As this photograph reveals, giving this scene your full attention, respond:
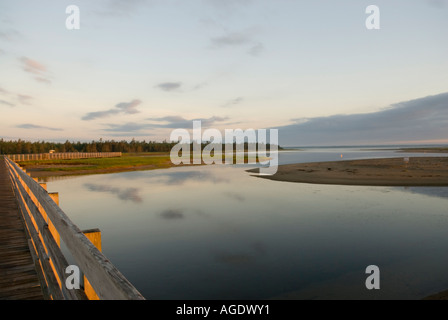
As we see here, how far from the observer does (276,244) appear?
11.3 meters

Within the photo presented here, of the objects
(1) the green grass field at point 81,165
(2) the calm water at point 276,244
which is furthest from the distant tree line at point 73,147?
(2) the calm water at point 276,244

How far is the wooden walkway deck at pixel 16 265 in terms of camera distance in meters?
4.38

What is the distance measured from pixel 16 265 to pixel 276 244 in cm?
883

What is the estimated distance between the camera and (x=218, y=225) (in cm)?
1450

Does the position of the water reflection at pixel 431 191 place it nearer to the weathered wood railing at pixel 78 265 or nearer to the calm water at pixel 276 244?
the calm water at pixel 276 244

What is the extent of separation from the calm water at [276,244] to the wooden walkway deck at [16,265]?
10.5 ft

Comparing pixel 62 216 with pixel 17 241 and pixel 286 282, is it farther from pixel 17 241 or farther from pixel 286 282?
pixel 286 282

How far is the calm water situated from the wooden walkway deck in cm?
319

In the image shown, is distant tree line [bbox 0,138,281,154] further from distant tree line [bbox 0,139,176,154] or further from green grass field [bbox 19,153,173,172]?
green grass field [bbox 19,153,173,172]

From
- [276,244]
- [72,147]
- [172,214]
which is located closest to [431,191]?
[276,244]

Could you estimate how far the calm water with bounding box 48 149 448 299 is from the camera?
782cm

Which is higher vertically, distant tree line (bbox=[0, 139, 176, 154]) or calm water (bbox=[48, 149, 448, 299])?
distant tree line (bbox=[0, 139, 176, 154])

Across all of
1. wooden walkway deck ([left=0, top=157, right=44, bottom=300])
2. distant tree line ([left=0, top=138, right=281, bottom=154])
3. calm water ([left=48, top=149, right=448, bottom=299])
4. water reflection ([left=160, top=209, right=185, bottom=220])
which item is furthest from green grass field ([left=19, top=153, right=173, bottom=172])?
distant tree line ([left=0, top=138, right=281, bottom=154])

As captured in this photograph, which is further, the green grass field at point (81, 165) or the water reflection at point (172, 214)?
the green grass field at point (81, 165)
